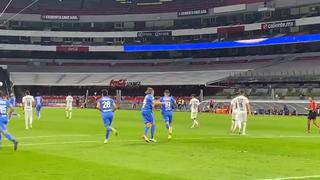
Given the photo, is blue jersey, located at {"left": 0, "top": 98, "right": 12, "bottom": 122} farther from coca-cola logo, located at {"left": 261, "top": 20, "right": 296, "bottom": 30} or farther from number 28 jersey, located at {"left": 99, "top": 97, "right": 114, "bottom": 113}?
A: coca-cola logo, located at {"left": 261, "top": 20, "right": 296, "bottom": 30}

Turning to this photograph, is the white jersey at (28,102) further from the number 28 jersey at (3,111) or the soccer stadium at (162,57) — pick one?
the number 28 jersey at (3,111)

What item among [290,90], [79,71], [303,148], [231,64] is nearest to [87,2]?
[79,71]

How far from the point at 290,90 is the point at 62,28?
51666mm

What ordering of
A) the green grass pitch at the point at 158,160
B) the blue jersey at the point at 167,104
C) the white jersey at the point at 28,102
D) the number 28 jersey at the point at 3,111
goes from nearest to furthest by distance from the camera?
the green grass pitch at the point at 158,160 → the number 28 jersey at the point at 3,111 → the blue jersey at the point at 167,104 → the white jersey at the point at 28,102

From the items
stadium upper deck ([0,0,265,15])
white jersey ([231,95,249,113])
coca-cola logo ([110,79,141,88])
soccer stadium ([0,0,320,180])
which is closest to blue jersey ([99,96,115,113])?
white jersey ([231,95,249,113])

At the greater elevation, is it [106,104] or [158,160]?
[106,104]

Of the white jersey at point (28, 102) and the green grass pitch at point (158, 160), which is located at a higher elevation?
the white jersey at point (28, 102)

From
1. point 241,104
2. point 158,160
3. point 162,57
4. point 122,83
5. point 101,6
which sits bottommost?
point 158,160

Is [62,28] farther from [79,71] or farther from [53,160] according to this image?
[53,160]

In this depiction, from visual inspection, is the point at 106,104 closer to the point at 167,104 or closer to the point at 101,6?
the point at 167,104

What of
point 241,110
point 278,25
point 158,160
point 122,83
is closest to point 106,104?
point 158,160

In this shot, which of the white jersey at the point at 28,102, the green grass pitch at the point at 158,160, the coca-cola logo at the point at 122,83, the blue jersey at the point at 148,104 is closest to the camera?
the green grass pitch at the point at 158,160

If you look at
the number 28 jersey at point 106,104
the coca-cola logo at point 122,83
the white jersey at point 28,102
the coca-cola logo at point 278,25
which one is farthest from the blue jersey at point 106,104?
the coca-cola logo at point 122,83

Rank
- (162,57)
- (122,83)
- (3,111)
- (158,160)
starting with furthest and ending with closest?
(162,57), (122,83), (3,111), (158,160)
